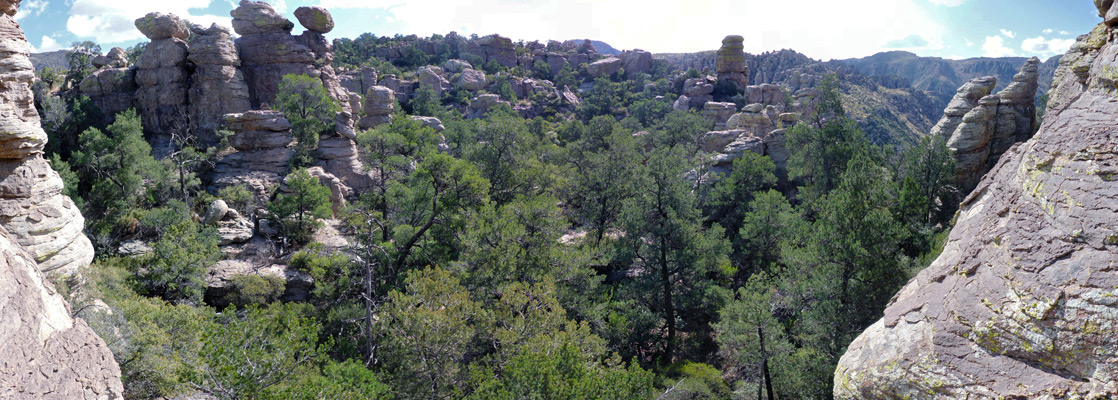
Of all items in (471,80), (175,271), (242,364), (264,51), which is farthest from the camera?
(471,80)

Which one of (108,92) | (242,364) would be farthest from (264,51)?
(242,364)

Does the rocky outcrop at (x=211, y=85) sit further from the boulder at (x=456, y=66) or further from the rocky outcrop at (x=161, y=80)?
the boulder at (x=456, y=66)

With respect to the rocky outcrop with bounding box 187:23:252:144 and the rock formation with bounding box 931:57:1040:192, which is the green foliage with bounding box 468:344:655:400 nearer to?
the rock formation with bounding box 931:57:1040:192

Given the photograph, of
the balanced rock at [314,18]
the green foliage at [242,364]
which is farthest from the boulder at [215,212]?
the balanced rock at [314,18]

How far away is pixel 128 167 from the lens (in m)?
29.8

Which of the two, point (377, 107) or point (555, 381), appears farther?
point (377, 107)

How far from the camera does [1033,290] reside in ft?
18.4

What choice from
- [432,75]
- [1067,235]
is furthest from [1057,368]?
[432,75]

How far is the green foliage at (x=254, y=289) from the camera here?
23953mm

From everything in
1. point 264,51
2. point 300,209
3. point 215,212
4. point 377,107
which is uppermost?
point 264,51

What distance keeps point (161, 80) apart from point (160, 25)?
3873 mm

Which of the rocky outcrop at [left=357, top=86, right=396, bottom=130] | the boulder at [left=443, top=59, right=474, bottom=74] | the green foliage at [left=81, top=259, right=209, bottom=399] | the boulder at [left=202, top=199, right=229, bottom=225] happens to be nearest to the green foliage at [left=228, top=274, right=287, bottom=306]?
the green foliage at [left=81, top=259, right=209, bottom=399]

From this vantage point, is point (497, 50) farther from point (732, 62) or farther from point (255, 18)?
point (255, 18)

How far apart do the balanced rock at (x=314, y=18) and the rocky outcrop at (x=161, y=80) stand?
28.7ft
